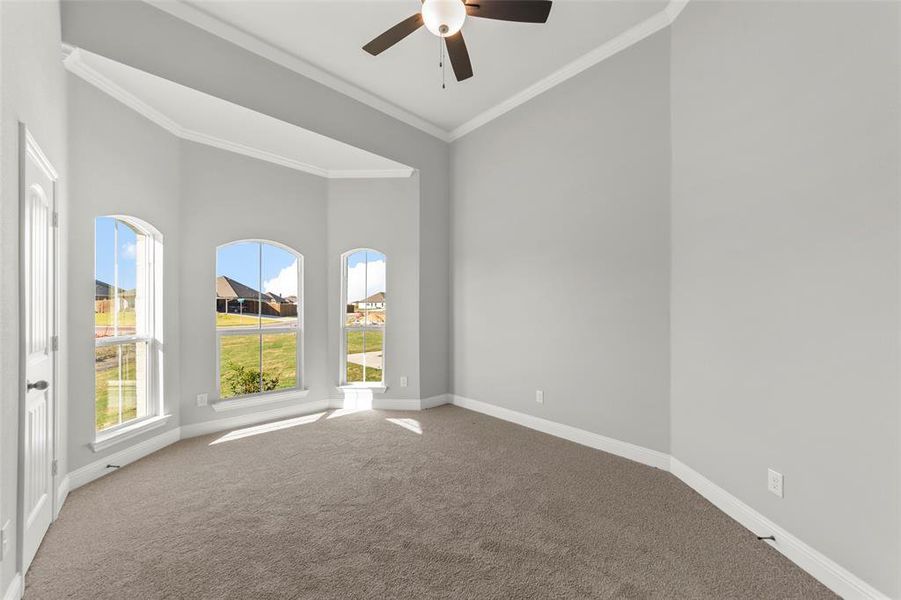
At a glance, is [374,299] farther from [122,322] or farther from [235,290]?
[122,322]

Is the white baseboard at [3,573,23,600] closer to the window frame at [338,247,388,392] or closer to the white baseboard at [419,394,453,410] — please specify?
the window frame at [338,247,388,392]

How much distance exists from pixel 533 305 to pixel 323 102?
2.91 meters

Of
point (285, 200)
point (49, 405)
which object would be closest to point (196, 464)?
point (49, 405)

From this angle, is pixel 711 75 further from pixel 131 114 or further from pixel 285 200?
pixel 131 114

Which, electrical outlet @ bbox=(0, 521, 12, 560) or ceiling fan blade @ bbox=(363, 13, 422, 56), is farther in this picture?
ceiling fan blade @ bbox=(363, 13, 422, 56)

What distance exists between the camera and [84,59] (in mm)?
2549

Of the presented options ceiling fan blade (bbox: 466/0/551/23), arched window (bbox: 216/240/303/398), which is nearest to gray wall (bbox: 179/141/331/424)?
arched window (bbox: 216/240/303/398)

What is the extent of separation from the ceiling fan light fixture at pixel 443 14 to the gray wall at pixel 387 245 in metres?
2.36

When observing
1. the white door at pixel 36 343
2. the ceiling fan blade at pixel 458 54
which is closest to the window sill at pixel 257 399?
the white door at pixel 36 343

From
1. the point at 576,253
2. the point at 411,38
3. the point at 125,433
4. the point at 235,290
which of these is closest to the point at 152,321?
the point at 235,290

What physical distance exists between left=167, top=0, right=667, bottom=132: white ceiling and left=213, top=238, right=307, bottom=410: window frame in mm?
1961

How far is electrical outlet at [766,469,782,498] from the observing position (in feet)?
6.49

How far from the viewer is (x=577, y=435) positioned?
3.48 meters

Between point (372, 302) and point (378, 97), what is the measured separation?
235 centimetres
